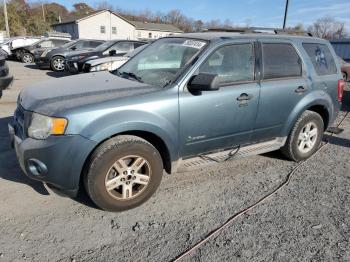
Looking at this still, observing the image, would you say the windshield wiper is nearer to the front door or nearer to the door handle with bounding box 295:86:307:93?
the front door

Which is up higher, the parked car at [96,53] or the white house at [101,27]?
the white house at [101,27]

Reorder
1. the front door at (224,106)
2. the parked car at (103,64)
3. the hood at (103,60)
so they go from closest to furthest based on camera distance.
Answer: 1. the front door at (224,106)
2. the parked car at (103,64)
3. the hood at (103,60)

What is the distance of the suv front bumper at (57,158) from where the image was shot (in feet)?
10.0

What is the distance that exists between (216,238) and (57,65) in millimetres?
14128

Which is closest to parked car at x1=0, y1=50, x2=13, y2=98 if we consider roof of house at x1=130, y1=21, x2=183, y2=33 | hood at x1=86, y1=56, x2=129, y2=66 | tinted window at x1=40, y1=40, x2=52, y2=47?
hood at x1=86, y1=56, x2=129, y2=66

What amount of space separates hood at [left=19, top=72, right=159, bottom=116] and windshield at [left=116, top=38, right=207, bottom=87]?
219 millimetres

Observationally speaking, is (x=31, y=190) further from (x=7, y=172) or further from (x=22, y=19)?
(x=22, y=19)

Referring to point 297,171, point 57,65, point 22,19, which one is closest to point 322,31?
point 22,19

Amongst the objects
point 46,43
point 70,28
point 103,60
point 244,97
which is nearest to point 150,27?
point 70,28

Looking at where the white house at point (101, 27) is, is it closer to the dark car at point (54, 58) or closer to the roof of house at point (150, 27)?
the roof of house at point (150, 27)

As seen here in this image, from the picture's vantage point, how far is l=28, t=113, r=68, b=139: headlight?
3.04m

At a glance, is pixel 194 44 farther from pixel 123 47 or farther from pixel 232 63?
pixel 123 47

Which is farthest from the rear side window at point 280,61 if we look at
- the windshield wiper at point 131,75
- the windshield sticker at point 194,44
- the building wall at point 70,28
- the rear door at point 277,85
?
the building wall at point 70,28

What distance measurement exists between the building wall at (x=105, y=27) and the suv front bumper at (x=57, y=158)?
52.4 meters
